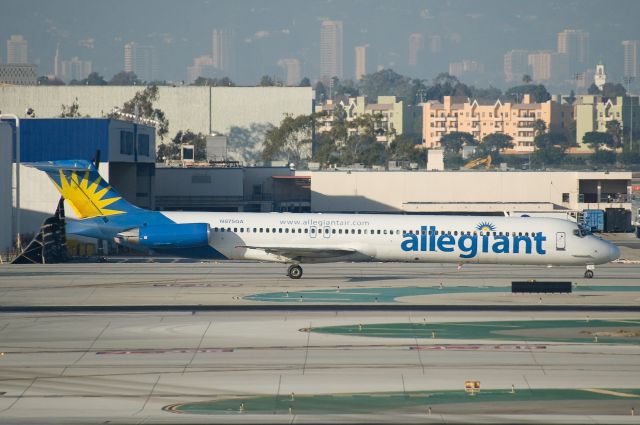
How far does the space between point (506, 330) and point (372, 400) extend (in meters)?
10.8

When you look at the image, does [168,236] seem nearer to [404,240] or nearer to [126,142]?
[404,240]

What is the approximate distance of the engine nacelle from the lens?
51.5 m

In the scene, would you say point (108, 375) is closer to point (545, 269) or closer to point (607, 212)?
point (545, 269)

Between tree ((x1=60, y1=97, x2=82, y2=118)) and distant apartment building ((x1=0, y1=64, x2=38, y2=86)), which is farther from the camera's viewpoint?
distant apartment building ((x1=0, y1=64, x2=38, y2=86))

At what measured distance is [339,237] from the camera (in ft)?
170

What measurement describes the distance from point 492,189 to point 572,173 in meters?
7.10

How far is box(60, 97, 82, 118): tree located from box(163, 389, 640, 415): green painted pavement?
115927mm

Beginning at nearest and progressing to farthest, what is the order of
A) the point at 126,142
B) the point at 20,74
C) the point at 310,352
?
1. the point at 310,352
2. the point at 126,142
3. the point at 20,74

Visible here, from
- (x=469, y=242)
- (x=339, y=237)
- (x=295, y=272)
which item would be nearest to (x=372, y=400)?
(x=295, y=272)

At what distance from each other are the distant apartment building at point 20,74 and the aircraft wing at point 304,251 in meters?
133

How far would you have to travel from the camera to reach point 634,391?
29.6 meters

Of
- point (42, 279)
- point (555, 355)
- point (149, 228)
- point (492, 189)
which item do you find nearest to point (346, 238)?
point (149, 228)

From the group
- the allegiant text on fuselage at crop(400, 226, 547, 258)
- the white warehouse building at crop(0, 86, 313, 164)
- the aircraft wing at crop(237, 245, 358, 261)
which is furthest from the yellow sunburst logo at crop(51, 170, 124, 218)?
the white warehouse building at crop(0, 86, 313, 164)

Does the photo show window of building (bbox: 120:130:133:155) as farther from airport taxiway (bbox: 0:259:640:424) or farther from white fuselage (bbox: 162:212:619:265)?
airport taxiway (bbox: 0:259:640:424)
